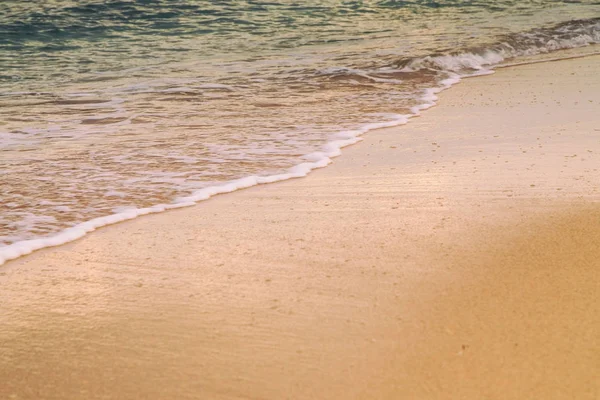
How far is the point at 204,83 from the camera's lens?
929 centimetres

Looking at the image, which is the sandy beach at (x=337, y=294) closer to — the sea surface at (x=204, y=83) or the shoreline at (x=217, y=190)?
the shoreline at (x=217, y=190)

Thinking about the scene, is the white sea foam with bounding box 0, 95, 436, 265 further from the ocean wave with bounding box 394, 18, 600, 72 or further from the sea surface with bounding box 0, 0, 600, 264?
the ocean wave with bounding box 394, 18, 600, 72

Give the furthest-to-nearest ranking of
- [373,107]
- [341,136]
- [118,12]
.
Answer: [118,12], [373,107], [341,136]

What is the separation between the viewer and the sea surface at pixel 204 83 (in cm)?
469

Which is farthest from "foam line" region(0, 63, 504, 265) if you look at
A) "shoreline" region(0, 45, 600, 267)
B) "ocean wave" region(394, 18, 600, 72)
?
"ocean wave" region(394, 18, 600, 72)

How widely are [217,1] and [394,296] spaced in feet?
52.7

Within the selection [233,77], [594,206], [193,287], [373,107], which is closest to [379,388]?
[193,287]

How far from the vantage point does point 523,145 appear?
17.3 ft

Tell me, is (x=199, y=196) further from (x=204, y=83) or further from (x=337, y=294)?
(x=204, y=83)

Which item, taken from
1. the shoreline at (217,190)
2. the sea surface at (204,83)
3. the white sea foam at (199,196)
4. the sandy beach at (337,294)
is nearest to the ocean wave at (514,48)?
the sea surface at (204,83)

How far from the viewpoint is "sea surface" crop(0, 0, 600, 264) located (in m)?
4.69

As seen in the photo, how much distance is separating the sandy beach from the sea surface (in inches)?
18.7

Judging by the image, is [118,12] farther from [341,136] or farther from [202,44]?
[341,136]

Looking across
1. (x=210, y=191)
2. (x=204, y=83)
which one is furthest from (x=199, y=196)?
(x=204, y=83)
